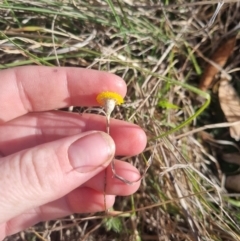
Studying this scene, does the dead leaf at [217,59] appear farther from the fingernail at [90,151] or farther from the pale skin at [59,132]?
the fingernail at [90,151]

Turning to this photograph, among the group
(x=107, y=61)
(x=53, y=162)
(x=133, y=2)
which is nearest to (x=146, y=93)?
(x=107, y=61)

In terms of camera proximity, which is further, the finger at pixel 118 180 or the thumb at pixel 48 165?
the finger at pixel 118 180

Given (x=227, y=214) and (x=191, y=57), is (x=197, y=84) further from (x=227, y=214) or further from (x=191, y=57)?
(x=227, y=214)

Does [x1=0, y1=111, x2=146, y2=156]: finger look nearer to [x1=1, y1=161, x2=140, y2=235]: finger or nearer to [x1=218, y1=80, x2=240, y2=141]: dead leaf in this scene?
[x1=1, y1=161, x2=140, y2=235]: finger

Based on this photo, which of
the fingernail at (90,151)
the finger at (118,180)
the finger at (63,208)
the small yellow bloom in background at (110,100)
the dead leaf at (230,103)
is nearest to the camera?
the fingernail at (90,151)

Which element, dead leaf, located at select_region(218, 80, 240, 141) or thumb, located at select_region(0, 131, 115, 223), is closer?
thumb, located at select_region(0, 131, 115, 223)

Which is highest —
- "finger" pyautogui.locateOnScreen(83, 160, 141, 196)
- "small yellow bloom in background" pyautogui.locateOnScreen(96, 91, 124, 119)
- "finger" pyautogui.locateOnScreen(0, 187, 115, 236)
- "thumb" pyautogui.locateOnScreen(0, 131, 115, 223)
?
"small yellow bloom in background" pyautogui.locateOnScreen(96, 91, 124, 119)

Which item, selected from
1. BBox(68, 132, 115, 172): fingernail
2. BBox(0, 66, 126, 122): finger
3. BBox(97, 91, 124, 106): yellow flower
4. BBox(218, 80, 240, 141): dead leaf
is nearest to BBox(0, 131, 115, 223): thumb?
BBox(68, 132, 115, 172): fingernail

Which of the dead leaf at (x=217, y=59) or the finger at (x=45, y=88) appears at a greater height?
the dead leaf at (x=217, y=59)

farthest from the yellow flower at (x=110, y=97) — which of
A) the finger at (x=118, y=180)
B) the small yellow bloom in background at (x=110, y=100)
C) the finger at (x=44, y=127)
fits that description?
the finger at (x=118, y=180)
